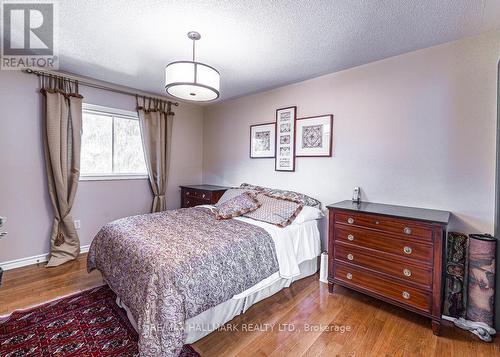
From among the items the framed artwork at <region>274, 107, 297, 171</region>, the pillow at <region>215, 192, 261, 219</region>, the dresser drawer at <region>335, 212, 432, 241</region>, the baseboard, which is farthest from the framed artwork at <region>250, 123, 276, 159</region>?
the baseboard

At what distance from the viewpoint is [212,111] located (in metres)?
4.36

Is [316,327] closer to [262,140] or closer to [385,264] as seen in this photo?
[385,264]

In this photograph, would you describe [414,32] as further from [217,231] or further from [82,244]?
[82,244]

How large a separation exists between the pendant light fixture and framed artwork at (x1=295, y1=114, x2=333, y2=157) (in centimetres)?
145

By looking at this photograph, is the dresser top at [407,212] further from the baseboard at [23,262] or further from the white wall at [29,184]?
the baseboard at [23,262]

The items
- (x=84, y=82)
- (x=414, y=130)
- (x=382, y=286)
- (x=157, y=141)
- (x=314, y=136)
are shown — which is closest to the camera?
(x=382, y=286)

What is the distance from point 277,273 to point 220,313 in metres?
0.60

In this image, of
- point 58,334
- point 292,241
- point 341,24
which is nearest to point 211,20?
point 341,24

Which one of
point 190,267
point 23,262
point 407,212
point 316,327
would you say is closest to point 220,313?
point 190,267

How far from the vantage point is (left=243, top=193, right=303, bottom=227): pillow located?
7.98 feet

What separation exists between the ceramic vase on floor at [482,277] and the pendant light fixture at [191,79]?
239cm

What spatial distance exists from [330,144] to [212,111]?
2422 mm

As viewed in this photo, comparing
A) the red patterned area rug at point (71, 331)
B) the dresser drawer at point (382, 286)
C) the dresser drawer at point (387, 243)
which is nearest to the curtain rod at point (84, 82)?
the red patterned area rug at point (71, 331)

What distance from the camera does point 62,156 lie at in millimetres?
2879
